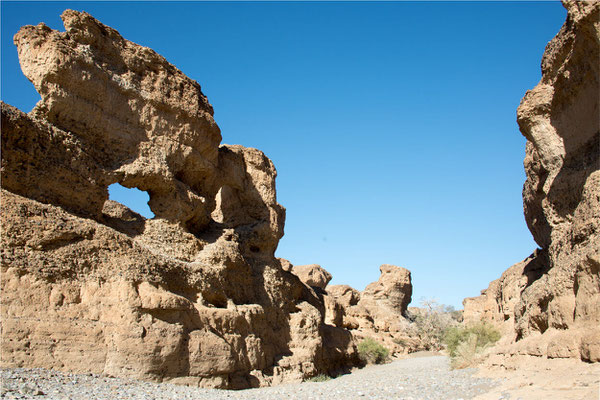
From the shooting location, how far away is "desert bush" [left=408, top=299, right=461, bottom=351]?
37.1 m

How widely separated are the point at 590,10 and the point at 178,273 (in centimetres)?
1090

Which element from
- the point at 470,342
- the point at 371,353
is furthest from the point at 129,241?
the point at 371,353

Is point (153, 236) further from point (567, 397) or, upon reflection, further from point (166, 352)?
point (567, 397)

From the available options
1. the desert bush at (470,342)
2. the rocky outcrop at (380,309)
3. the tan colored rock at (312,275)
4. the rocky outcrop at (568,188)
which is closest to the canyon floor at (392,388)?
the rocky outcrop at (568,188)

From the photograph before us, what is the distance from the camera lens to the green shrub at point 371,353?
24.8m

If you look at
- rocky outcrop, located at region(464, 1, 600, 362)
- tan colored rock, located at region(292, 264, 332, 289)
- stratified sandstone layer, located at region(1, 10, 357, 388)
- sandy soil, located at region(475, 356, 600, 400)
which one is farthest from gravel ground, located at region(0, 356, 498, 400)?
tan colored rock, located at region(292, 264, 332, 289)

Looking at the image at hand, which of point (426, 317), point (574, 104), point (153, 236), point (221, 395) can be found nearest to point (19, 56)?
point (153, 236)

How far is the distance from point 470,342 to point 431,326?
22930 millimetres

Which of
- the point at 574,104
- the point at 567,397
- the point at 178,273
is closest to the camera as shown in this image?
the point at 567,397

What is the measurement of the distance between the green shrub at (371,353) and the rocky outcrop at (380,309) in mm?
1534

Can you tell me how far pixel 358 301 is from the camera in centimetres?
3566

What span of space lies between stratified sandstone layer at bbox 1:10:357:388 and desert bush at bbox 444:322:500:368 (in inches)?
198

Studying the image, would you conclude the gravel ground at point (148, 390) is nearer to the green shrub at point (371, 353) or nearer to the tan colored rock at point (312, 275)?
Result: the green shrub at point (371, 353)

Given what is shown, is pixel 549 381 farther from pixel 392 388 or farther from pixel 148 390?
pixel 148 390
